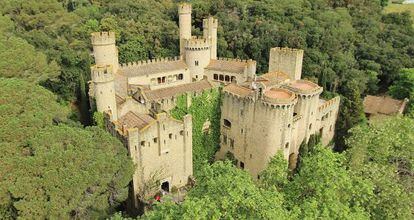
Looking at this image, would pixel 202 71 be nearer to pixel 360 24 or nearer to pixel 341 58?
pixel 341 58

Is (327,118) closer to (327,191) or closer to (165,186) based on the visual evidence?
(165,186)

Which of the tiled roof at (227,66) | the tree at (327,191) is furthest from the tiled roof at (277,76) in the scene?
the tree at (327,191)

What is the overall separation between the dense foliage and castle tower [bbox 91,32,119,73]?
472 inches

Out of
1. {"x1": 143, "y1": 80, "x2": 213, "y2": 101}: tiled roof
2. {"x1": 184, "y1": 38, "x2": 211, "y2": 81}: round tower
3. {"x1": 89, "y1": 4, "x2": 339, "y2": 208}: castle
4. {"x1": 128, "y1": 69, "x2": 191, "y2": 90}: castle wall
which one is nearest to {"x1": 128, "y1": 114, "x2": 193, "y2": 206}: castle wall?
{"x1": 89, "y1": 4, "x2": 339, "y2": 208}: castle

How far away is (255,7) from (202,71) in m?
35.1

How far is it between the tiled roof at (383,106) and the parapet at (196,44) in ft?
91.8

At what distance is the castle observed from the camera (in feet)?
116

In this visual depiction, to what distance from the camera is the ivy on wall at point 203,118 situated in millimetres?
41125

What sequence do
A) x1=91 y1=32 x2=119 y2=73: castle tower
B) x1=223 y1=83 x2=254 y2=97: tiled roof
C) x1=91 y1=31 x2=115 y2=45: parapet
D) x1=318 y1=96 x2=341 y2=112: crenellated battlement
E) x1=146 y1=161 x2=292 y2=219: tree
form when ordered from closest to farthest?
x1=146 y1=161 x2=292 y2=219: tree < x1=223 y1=83 x2=254 y2=97: tiled roof < x1=91 y1=31 x2=115 y2=45: parapet < x1=91 y1=32 x2=119 y2=73: castle tower < x1=318 y1=96 x2=341 y2=112: crenellated battlement

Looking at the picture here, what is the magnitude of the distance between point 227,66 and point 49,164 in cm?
2912

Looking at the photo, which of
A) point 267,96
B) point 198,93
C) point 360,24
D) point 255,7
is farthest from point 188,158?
point 360,24

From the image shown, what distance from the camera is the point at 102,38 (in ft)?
138

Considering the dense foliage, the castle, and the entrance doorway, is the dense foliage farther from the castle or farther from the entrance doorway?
the entrance doorway

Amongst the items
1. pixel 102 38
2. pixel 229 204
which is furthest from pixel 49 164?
pixel 102 38
